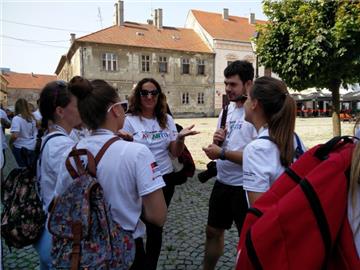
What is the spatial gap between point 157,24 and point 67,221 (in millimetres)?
42960

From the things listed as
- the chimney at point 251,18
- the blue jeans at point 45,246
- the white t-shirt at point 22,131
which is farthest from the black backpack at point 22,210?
the chimney at point 251,18

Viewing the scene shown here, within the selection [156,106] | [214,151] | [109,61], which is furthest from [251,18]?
[214,151]

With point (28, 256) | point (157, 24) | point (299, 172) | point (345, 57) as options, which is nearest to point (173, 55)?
point (157, 24)

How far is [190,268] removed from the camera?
12.3 ft

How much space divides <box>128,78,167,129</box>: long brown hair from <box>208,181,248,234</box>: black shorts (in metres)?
0.88

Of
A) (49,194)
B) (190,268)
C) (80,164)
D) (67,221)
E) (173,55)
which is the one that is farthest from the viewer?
(173,55)

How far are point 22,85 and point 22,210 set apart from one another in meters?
80.5

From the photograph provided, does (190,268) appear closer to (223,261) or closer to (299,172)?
(223,261)

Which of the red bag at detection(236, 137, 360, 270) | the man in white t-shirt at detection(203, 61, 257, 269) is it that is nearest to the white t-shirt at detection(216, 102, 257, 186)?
the man in white t-shirt at detection(203, 61, 257, 269)

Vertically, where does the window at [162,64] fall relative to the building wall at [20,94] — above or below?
above

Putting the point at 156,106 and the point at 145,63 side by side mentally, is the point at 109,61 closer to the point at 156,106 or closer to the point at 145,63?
the point at 145,63

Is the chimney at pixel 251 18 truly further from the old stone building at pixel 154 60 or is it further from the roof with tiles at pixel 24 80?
the roof with tiles at pixel 24 80

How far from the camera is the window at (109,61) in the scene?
36094mm

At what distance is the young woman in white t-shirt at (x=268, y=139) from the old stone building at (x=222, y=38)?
3738 centimetres
